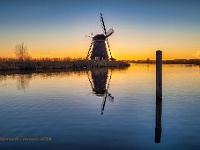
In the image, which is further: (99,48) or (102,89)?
(99,48)

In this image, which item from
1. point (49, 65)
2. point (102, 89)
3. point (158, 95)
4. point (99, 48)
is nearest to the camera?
point (158, 95)

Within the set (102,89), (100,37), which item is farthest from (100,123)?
(100,37)

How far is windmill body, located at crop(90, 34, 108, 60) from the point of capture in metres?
67.9

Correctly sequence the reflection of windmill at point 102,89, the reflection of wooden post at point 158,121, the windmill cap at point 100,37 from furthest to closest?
the windmill cap at point 100,37 → the reflection of windmill at point 102,89 → the reflection of wooden post at point 158,121

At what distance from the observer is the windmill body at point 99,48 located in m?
67.9

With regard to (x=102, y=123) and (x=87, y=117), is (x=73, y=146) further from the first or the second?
(x=87, y=117)

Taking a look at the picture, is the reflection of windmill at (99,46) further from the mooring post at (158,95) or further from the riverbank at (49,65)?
the mooring post at (158,95)

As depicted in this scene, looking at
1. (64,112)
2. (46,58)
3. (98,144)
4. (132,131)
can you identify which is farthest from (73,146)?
(46,58)

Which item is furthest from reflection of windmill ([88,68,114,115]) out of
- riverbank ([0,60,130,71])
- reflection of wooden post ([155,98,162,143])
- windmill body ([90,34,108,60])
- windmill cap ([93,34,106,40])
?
windmill cap ([93,34,106,40])

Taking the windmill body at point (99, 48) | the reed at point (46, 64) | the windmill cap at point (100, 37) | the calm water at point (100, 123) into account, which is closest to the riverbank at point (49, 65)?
the reed at point (46, 64)

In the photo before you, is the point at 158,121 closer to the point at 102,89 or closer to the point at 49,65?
the point at 102,89

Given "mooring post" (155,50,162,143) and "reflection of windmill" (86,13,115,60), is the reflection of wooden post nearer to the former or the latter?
"mooring post" (155,50,162,143)

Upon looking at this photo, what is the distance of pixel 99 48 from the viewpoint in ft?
222

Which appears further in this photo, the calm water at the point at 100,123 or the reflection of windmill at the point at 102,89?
the reflection of windmill at the point at 102,89
